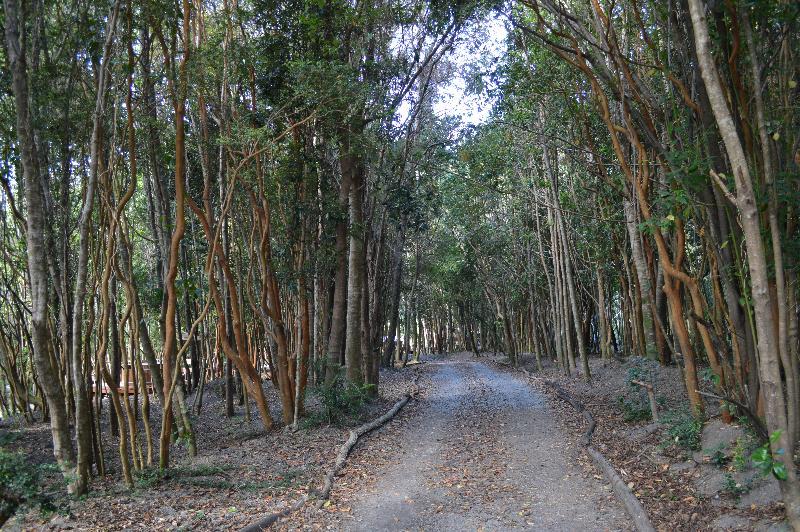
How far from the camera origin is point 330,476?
8477mm

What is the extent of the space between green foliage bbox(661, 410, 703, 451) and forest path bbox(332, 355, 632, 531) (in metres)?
1.30

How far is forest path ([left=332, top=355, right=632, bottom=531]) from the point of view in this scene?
6602 mm

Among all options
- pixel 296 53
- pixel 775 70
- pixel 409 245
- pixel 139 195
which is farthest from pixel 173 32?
pixel 409 245

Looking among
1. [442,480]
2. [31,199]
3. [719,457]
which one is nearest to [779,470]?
[719,457]

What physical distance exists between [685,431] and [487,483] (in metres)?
2.72

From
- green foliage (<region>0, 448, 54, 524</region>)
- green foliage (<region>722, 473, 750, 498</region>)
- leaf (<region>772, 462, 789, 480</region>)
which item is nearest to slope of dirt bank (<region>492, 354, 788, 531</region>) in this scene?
green foliage (<region>722, 473, 750, 498</region>)

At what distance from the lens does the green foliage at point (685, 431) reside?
7.89m

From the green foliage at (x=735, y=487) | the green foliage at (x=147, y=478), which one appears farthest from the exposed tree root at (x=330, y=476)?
the green foliage at (x=735, y=487)

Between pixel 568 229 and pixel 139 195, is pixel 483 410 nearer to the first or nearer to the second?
pixel 568 229

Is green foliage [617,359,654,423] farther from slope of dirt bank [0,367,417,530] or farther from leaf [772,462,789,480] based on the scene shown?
leaf [772,462,789,480]

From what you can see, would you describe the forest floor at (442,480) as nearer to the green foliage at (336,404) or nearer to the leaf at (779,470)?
the green foliage at (336,404)

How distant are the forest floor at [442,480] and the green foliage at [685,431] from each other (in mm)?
107

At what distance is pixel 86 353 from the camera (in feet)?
29.9

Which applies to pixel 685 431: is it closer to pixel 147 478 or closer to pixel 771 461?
pixel 771 461
